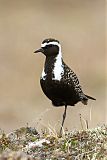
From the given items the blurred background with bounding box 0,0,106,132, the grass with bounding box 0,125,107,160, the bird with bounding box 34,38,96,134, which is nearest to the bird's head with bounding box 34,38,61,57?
the bird with bounding box 34,38,96,134

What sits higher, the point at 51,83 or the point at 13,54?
the point at 13,54

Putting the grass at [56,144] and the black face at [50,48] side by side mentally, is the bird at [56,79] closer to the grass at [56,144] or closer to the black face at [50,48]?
the black face at [50,48]

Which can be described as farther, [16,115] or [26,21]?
[26,21]

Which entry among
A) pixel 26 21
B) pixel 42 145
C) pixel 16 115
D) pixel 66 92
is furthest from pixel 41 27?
pixel 42 145

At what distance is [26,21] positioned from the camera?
29.4 m

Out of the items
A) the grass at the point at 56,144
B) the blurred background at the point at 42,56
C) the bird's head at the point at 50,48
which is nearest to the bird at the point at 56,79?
the bird's head at the point at 50,48

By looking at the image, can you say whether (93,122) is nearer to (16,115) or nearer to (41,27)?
(16,115)

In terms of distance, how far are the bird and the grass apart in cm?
102

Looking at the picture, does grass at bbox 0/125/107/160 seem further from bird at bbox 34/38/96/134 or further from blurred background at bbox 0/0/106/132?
blurred background at bbox 0/0/106/132

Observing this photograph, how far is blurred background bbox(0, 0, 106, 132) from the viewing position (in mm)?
19109

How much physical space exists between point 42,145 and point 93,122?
8.23 m

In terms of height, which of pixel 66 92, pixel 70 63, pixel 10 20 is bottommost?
pixel 66 92

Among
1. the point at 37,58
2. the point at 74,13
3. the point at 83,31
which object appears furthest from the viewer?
the point at 74,13

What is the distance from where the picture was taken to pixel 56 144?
866cm
